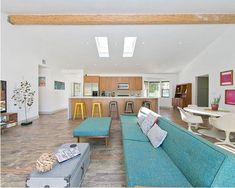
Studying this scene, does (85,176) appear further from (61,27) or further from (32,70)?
(32,70)

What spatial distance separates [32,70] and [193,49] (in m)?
6.92

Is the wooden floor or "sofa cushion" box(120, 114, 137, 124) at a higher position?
"sofa cushion" box(120, 114, 137, 124)

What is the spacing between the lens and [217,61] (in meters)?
6.77

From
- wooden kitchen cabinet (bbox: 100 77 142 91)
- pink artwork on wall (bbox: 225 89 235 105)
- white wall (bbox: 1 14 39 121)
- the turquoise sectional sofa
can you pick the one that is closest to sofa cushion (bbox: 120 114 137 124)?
the turquoise sectional sofa

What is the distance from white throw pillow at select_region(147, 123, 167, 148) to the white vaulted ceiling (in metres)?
3.25

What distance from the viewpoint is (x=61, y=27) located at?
19.4 ft

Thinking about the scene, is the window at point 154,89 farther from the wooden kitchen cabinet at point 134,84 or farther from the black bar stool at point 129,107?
the black bar stool at point 129,107

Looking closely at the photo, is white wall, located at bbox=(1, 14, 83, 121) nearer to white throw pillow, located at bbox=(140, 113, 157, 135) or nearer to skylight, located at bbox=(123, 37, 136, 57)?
skylight, located at bbox=(123, 37, 136, 57)

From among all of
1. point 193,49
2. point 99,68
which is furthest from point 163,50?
point 99,68

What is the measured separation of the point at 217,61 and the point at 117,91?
6285mm

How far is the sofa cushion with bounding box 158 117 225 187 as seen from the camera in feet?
4.12

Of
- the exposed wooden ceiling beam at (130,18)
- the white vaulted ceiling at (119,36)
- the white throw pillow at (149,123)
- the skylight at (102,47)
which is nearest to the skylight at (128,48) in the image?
the white vaulted ceiling at (119,36)

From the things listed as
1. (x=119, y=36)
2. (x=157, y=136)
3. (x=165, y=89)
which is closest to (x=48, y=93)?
(x=119, y=36)

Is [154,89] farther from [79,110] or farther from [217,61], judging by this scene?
[79,110]
